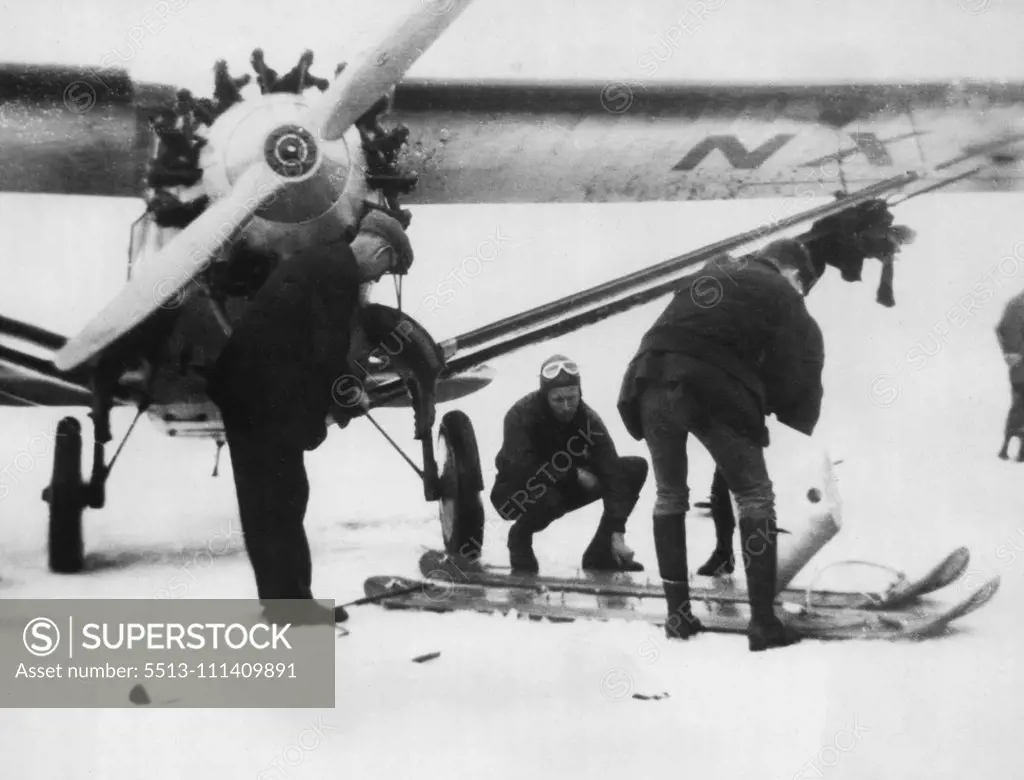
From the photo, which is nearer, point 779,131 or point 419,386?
point 419,386

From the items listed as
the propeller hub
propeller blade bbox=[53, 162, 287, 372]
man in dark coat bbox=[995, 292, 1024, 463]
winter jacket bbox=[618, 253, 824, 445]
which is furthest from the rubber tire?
man in dark coat bbox=[995, 292, 1024, 463]

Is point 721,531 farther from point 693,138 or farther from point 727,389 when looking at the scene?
point 693,138

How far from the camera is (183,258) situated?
185 centimetres

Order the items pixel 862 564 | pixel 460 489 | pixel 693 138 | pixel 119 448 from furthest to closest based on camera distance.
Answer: pixel 693 138 → pixel 460 489 → pixel 119 448 → pixel 862 564

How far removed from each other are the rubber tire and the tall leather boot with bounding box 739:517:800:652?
1.43 m

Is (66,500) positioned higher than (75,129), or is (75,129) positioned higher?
(75,129)

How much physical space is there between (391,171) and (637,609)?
Answer: 1.10 m

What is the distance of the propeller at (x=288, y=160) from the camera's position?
1802mm

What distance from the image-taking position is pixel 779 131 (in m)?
2.61

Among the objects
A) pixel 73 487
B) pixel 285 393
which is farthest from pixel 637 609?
pixel 73 487

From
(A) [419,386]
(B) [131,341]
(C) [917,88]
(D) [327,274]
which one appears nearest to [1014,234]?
(C) [917,88]

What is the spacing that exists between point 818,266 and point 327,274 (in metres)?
1.17

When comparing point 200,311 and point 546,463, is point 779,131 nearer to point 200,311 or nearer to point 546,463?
point 546,463

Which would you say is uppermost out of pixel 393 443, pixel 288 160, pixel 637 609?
pixel 288 160
